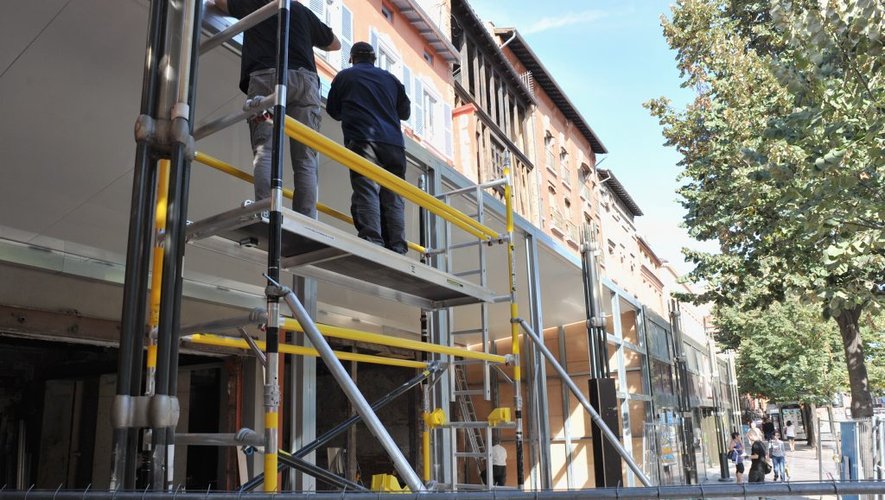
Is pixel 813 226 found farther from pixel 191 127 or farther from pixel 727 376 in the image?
pixel 727 376

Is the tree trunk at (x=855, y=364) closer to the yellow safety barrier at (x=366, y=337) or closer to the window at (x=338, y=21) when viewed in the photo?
the window at (x=338, y=21)

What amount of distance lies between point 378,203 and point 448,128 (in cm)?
1448

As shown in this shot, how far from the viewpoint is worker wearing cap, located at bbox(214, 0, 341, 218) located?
3.69m

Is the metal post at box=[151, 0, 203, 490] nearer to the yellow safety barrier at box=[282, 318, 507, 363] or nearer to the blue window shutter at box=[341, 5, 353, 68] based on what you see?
the yellow safety barrier at box=[282, 318, 507, 363]

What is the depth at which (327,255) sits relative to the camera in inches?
146

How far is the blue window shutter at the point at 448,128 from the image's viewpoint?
18.2 m

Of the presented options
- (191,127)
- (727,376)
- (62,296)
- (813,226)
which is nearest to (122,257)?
(62,296)

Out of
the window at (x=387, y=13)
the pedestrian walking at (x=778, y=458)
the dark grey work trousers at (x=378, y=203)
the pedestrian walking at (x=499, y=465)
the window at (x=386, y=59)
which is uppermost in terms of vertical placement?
the window at (x=387, y=13)

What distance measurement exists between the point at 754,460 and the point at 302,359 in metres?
16.0

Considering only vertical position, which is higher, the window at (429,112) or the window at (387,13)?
the window at (387,13)

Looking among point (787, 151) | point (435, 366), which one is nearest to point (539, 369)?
point (435, 366)

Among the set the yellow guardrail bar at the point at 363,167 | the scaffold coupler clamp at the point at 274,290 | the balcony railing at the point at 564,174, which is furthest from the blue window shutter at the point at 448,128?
Answer: the scaffold coupler clamp at the point at 274,290

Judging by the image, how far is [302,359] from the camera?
16.1 feet

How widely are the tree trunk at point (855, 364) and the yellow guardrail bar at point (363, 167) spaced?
38.6 feet
